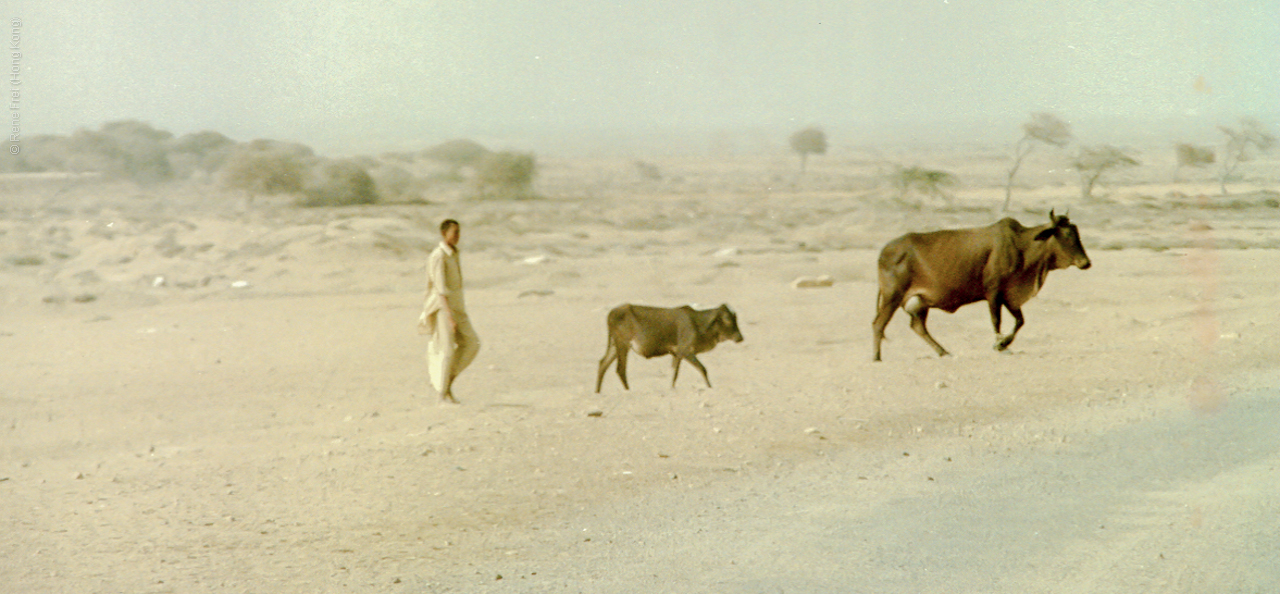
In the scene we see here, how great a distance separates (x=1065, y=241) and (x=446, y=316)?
5.53m

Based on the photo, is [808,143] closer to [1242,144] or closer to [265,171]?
[1242,144]

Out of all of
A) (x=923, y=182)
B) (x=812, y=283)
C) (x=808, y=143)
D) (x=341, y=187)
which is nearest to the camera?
(x=812, y=283)

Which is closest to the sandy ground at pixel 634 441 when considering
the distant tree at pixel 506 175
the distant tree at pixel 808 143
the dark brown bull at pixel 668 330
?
the dark brown bull at pixel 668 330

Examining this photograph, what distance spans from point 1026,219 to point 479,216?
1087 cm

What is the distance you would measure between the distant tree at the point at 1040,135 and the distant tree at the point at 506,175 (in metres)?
10.4

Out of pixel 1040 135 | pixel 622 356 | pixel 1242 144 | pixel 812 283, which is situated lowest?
pixel 812 283

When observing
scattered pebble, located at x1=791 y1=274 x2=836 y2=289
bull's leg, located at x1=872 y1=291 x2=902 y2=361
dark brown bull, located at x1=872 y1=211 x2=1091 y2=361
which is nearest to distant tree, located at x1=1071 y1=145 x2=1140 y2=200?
scattered pebble, located at x1=791 y1=274 x2=836 y2=289

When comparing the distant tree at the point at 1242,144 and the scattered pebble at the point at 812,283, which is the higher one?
the distant tree at the point at 1242,144

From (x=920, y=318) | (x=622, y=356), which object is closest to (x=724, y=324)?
(x=622, y=356)

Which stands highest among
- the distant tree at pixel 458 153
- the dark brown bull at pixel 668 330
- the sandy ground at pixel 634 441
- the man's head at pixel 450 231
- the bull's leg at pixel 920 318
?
the man's head at pixel 450 231

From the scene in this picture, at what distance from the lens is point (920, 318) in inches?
464

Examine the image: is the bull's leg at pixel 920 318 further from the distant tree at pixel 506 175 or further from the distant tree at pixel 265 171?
the distant tree at pixel 265 171

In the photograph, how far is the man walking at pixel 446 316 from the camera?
9617mm

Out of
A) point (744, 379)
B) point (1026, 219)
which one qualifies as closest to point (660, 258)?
point (1026, 219)
